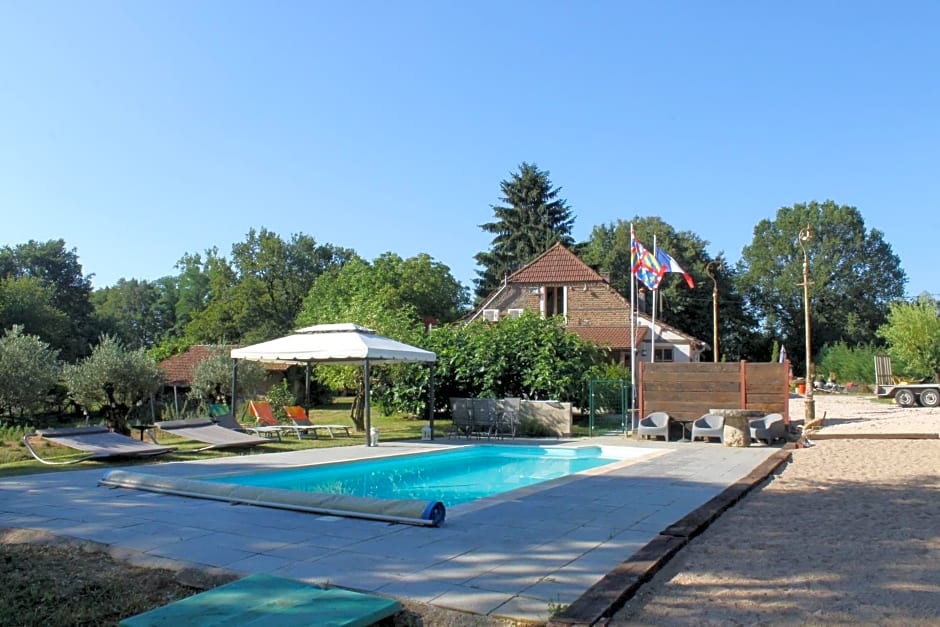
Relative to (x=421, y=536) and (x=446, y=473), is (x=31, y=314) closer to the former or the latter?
(x=446, y=473)

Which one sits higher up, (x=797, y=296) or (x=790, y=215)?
(x=790, y=215)

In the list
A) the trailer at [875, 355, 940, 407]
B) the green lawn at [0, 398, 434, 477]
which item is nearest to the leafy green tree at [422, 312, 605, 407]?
the green lawn at [0, 398, 434, 477]

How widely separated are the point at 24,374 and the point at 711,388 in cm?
1512

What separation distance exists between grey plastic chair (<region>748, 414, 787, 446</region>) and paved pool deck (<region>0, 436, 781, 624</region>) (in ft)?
19.6

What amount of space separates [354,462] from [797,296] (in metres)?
57.4

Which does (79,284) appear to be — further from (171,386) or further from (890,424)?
(890,424)

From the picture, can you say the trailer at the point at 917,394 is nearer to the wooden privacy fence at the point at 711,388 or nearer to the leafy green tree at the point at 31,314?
the wooden privacy fence at the point at 711,388

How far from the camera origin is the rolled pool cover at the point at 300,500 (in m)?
6.83

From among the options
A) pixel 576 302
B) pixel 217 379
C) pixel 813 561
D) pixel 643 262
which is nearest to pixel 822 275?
pixel 576 302

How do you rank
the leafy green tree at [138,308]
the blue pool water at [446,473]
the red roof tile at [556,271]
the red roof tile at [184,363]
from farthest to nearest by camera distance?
the leafy green tree at [138,308] < the red roof tile at [556,271] < the red roof tile at [184,363] < the blue pool water at [446,473]

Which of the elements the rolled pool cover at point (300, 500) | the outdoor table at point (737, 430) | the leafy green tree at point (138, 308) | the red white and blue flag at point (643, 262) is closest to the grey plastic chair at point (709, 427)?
the outdoor table at point (737, 430)

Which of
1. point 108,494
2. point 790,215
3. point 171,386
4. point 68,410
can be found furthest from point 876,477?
point 790,215

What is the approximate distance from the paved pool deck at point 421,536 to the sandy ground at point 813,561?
1.37 feet

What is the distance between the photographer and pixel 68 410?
24875mm
